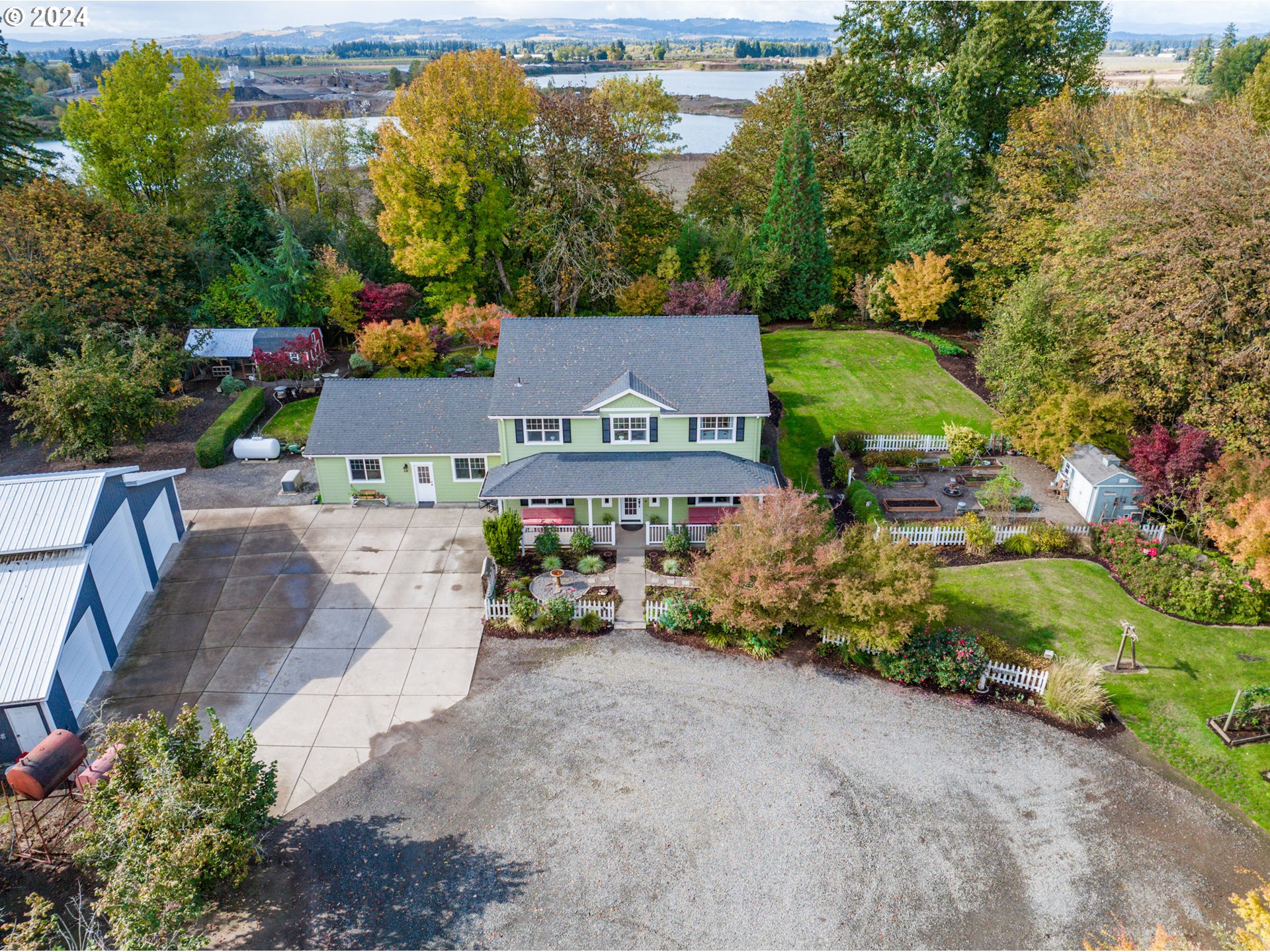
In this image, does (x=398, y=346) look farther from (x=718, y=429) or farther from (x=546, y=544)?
(x=718, y=429)

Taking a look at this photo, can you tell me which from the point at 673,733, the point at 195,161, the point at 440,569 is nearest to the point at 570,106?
the point at 195,161

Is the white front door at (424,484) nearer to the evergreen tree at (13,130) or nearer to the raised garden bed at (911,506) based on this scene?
the raised garden bed at (911,506)

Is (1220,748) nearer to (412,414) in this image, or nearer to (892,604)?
(892,604)

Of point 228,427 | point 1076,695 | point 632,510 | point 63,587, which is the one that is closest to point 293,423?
point 228,427

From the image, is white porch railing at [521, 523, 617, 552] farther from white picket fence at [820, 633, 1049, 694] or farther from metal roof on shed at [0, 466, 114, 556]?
metal roof on shed at [0, 466, 114, 556]

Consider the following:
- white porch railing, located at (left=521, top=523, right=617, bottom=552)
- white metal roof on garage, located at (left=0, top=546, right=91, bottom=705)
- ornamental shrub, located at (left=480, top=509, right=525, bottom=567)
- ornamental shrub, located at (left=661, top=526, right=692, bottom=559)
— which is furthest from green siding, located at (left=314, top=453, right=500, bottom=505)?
white metal roof on garage, located at (left=0, top=546, right=91, bottom=705)

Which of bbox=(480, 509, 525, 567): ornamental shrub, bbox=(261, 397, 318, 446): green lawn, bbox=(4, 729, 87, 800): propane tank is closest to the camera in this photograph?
bbox=(4, 729, 87, 800): propane tank
